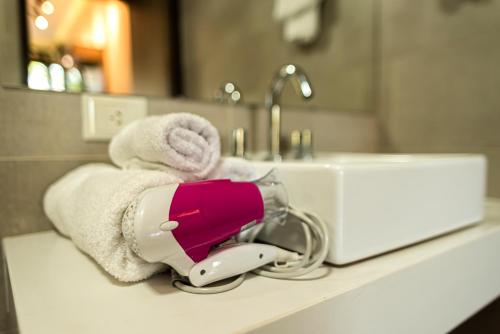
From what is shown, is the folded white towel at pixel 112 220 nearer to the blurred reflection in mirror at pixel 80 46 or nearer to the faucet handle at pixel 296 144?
the blurred reflection in mirror at pixel 80 46

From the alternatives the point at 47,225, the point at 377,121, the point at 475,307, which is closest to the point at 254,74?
the point at 377,121

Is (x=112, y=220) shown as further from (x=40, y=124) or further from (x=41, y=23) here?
(x=41, y=23)

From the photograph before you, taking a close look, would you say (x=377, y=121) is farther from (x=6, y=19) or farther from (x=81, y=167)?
(x=6, y=19)

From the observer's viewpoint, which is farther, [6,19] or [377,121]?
[377,121]

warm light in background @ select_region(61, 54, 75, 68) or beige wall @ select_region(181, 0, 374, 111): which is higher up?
→ beige wall @ select_region(181, 0, 374, 111)

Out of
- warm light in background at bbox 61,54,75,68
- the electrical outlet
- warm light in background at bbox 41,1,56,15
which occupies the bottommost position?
the electrical outlet

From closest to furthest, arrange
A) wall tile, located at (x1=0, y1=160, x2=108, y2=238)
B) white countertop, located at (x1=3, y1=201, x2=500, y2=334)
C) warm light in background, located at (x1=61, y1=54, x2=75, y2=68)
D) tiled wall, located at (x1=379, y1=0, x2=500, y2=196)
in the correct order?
1. white countertop, located at (x1=3, y1=201, x2=500, y2=334)
2. wall tile, located at (x1=0, y1=160, x2=108, y2=238)
3. warm light in background, located at (x1=61, y1=54, x2=75, y2=68)
4. tiled wall, located at (x1=379, y1=0, x2=500, y2=196)

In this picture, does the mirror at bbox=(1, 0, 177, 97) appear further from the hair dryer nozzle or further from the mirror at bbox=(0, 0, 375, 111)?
the hair dryer nozzle

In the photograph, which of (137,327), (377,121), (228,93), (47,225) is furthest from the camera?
(377,121)

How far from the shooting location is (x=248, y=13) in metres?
1.05

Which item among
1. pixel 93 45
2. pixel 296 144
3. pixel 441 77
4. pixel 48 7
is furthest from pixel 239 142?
pixel 441 77

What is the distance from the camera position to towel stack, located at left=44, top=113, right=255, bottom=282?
37 centimetres

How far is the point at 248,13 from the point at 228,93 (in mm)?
311

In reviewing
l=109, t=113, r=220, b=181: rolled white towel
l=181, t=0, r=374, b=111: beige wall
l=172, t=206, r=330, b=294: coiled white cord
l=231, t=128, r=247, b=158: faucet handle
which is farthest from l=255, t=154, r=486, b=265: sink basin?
l=181, t=0, r=374, b=111: beige wall
